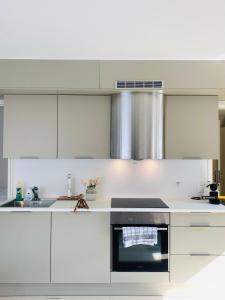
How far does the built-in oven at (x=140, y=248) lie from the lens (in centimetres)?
256

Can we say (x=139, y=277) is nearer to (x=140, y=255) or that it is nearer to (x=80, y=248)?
(x=140, y=255)

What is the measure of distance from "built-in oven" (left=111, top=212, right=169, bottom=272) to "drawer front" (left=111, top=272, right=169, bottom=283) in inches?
1.1

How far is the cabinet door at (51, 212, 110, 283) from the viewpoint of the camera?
2562 millimetres

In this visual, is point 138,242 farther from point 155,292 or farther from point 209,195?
point 209,195

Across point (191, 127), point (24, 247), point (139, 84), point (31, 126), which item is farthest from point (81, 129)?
point (24, 247)

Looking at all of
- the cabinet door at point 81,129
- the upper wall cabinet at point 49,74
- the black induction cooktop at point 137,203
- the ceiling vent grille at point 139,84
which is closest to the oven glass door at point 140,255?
the black induction cooktop at point 137,203

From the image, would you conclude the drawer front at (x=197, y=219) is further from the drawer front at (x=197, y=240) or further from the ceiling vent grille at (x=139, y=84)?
the ceiling vent grille at (x=139, y=84)

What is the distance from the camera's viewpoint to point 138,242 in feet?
8.25

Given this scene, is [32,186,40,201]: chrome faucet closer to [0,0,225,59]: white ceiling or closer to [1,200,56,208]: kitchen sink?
[1,200,56,208]: kitchen sink

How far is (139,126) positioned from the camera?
9.27 ft

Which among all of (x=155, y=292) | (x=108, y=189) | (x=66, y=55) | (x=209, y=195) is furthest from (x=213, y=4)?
(x=155, y=292)

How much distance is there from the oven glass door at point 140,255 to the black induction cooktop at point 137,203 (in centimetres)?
22

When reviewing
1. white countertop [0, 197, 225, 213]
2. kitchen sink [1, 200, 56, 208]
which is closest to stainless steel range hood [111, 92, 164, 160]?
white countertop [0, 197, 225, 213]

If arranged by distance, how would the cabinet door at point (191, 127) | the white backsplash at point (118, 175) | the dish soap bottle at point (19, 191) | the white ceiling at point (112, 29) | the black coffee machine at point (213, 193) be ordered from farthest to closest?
1. the white backsplash at point (118, 175)
2. the dish soap bottle at point (19, 191)
3. the cabinet door at point (191, 127)
4. the black coffee machine at point (213, 193)
5. the white ceiling at point (112, 29)
